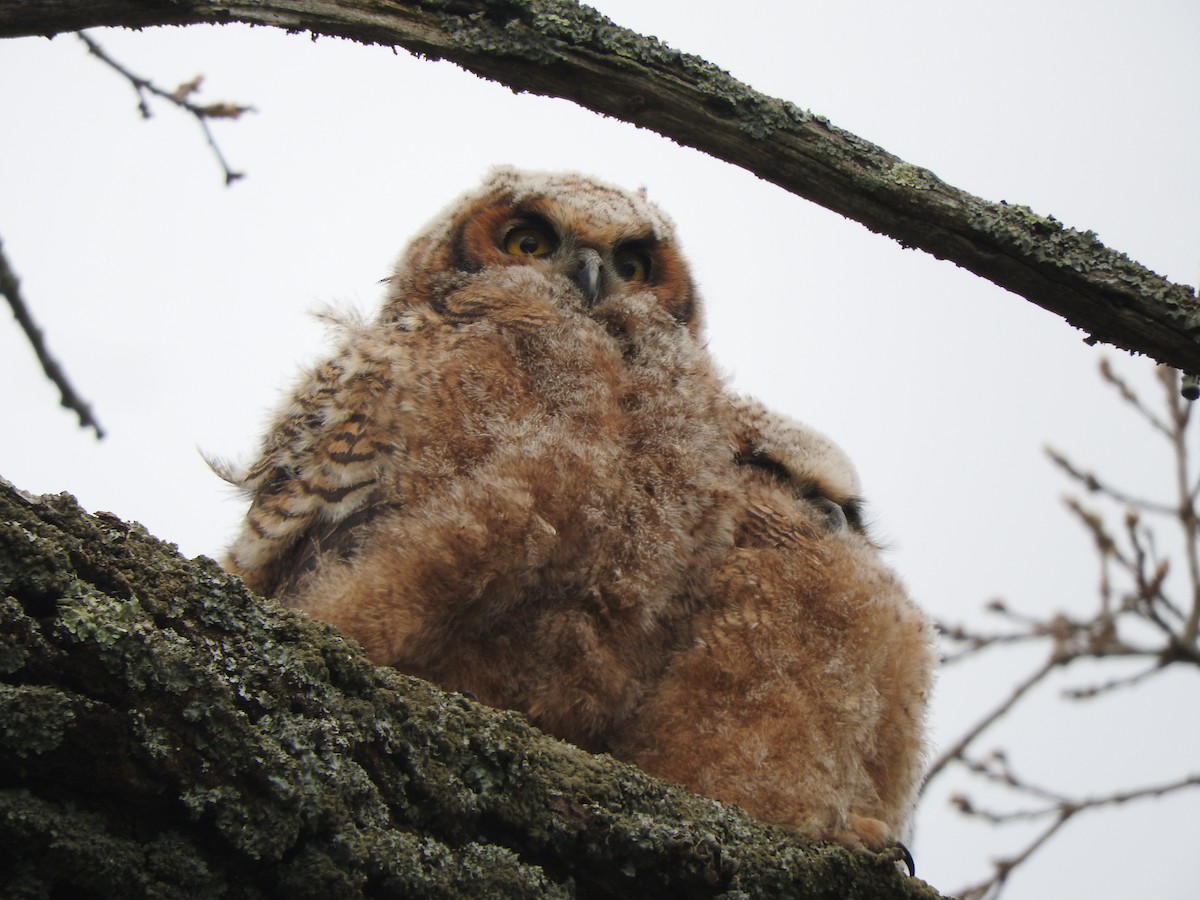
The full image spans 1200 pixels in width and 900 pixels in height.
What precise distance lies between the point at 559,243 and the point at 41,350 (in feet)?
5.30

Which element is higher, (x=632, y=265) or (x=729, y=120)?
(x=632, y=265)

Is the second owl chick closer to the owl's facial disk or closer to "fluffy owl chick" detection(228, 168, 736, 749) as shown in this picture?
"fluffy owl chick" detection(228, 168, 736, 749)

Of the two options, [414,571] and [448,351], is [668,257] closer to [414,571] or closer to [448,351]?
[448,351]

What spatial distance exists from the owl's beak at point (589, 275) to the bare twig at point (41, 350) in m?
1.55

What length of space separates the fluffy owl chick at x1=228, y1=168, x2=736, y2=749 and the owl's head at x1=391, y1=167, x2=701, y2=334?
22 cm

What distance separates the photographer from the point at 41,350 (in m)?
3.22

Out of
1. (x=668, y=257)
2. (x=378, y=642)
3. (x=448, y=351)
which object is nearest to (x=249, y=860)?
(x=378, y=642)

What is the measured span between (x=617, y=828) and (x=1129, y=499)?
405 centimetres

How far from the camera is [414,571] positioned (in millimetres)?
2512

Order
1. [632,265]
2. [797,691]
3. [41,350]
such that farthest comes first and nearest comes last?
[632,265], [41,350], [797,691]

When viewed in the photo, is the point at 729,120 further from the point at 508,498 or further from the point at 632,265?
the point at 632,265

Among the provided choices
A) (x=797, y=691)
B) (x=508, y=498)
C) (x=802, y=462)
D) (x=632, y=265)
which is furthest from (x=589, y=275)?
(x=797, y=691)

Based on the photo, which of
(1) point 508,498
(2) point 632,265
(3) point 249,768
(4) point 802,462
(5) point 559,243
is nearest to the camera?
(3) point 249,768

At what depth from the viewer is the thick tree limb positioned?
91.7 inches
